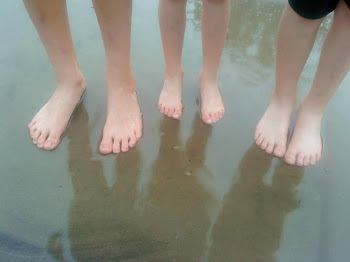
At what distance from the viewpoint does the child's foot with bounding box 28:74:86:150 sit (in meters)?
1.73

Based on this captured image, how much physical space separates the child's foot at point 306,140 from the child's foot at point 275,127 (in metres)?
0.05

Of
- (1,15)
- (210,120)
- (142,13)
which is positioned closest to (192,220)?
(210,120)

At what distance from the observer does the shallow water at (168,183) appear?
54.0 inches

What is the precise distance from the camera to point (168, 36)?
1.70 meters

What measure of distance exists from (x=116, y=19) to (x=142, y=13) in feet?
3.64

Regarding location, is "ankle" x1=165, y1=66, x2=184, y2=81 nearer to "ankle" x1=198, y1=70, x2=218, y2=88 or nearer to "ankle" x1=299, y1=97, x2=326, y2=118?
"ankle" x1=198, y1=70, x2=218, y2=88

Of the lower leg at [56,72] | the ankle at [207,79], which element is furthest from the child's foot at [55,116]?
the ankle at [207,79]

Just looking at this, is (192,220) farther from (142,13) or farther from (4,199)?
(142,13)

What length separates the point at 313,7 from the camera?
133 centimetres

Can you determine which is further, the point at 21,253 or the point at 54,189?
the point at 54,189

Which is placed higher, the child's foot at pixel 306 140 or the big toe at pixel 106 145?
the child's foot at pixel 306 140

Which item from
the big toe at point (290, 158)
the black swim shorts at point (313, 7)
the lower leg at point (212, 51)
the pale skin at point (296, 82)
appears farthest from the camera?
the big toe at point (290, 158)

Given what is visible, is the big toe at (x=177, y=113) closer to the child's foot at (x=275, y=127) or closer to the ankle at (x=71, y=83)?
the child's foot at (x=275, y=127)

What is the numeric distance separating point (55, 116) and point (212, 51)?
0.89 m
